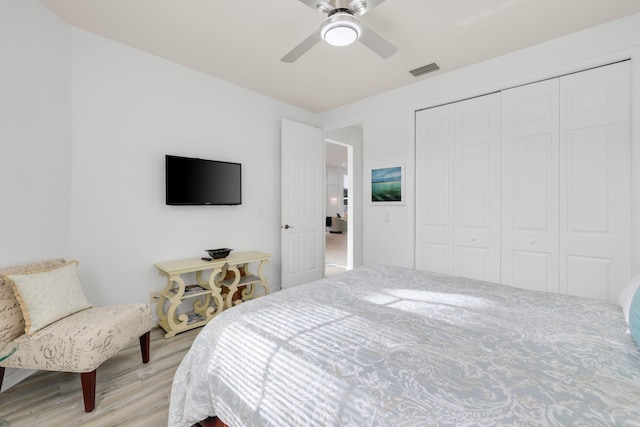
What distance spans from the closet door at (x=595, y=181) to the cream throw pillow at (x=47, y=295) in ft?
12.8

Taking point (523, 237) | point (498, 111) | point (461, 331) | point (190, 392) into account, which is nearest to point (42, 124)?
point (190, 392)

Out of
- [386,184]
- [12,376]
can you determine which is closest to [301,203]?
[386,184]

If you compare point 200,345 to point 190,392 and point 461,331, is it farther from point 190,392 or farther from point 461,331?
point 461,331

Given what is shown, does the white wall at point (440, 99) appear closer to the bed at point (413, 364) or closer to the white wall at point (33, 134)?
the bed at point (413, 364)

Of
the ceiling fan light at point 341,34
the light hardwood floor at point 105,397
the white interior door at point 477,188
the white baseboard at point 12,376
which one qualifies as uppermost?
the ceiling fan light at point 341,34

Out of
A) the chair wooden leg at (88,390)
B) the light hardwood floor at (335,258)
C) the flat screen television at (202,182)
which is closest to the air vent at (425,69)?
the flat screen television at (202,182)

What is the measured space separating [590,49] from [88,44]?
14.1 ft

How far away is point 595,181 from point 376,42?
2165 millimetres

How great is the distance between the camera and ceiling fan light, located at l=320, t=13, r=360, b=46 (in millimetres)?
1773

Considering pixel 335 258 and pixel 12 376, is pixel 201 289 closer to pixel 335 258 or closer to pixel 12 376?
pixel 12 376

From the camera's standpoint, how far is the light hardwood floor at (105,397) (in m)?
1.58

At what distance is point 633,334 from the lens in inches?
40.2

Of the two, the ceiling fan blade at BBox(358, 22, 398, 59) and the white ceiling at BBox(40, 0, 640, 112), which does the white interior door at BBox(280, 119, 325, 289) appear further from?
the ceiling fan blade at BBox(358, 22, 398, 59)

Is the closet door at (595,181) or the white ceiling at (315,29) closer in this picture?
the white ceiling at (315,29)
